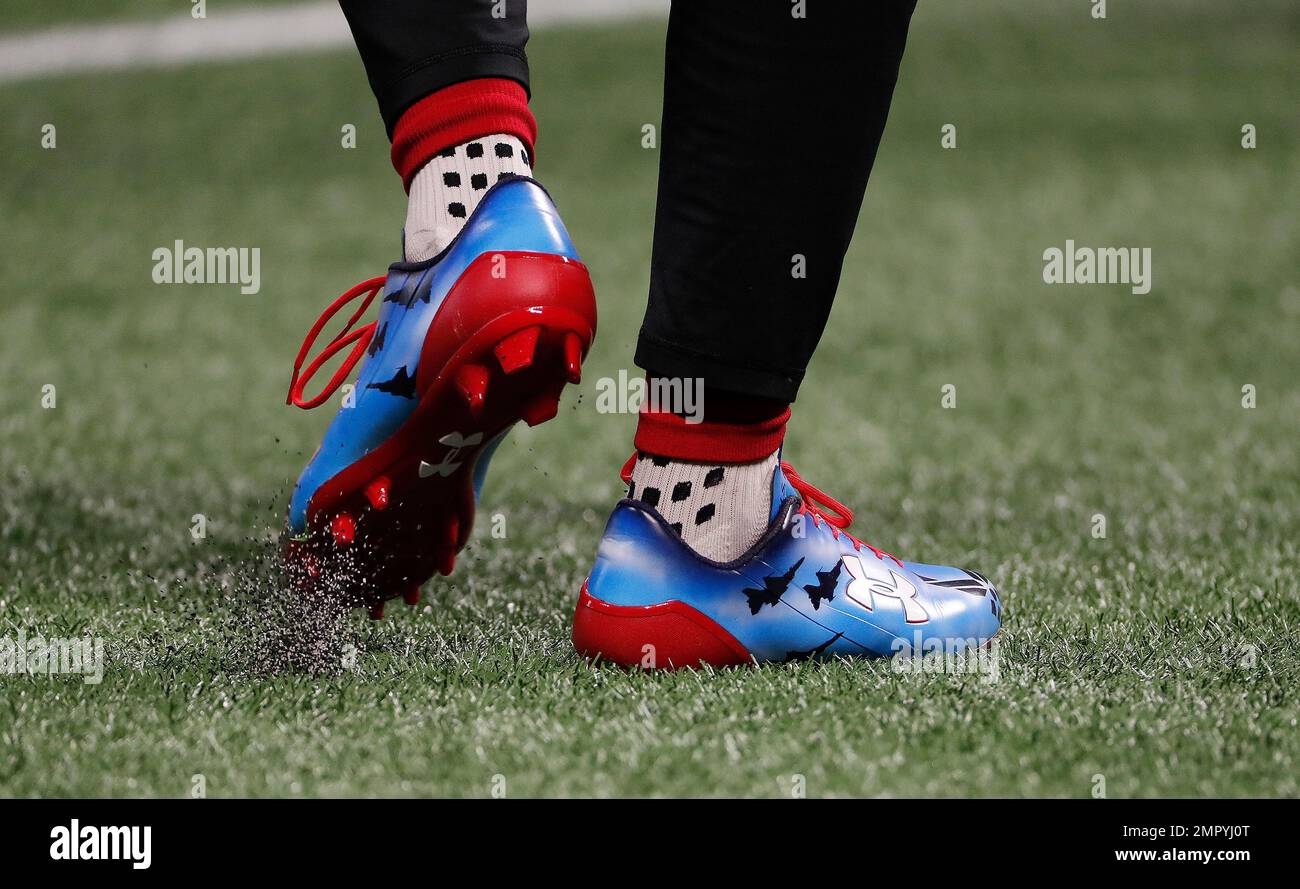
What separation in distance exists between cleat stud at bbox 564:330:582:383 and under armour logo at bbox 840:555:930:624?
13.2 inches

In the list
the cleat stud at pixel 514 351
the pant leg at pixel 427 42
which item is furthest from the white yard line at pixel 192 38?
the cleat stud at pixel 514 351

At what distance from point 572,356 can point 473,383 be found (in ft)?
0.30

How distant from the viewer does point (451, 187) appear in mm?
1323

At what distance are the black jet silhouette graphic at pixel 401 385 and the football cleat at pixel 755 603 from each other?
0.22 m

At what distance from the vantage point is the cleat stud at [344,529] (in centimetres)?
136

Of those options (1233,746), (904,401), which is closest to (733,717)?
(1233,746)

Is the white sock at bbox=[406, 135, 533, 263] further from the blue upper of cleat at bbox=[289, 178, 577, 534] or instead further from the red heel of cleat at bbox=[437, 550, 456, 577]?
the red heel of cleat at bbox=[437, 550, 456, 577]

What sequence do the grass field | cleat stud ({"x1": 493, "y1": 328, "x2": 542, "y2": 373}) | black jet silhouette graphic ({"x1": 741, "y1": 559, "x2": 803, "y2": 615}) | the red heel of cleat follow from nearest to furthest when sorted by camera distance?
1. the grass field
2. cleat stud ({"x1": 493, "y1": 328, "x2": 542, "y2": 373})
3. black jet silhouette graphic ({"x1": 741, "y1": 559, "x2": 803, "y2": 615})
4. the red heel of cleat

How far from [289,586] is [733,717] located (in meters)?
0.52

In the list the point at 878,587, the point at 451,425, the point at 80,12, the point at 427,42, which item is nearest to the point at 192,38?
the point at 80,12

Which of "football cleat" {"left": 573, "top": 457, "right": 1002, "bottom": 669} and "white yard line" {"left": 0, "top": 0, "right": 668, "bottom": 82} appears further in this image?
"white yard line" {"left": 0, "top": 0, "right": 668, "bottom": 82}

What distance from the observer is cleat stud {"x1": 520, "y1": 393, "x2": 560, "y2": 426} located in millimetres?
1277

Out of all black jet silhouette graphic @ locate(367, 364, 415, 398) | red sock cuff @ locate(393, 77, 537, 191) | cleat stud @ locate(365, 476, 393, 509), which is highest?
red sock cuff @ locate(393, 77, 537, 191)

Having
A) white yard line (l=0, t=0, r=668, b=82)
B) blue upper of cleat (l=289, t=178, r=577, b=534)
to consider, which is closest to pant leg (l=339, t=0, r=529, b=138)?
blue upper of cleat (l=289, t=178, r=577, b=534)
